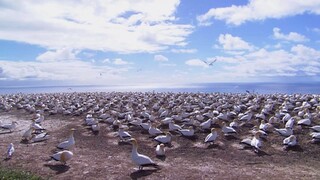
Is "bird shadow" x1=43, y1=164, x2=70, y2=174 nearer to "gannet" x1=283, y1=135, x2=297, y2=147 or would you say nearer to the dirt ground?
the dirt ground

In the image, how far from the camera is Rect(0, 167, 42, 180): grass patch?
42.3ft

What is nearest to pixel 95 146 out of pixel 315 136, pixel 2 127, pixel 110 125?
pixel 110 125

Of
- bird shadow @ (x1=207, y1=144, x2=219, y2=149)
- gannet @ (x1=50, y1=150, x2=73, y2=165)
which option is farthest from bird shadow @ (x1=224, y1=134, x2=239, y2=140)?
gannet @ (x1=50, y1=150, x2=73, y2=165)

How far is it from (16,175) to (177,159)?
6399mm

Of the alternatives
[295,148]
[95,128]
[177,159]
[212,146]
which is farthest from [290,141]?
[95,128]

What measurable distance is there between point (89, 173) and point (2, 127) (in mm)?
11254

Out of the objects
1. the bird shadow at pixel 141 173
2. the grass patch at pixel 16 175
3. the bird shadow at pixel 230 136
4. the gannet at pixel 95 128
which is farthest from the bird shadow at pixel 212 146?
→ the grass patch at pixel 16 175

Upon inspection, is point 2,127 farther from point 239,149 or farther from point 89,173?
point 239,149

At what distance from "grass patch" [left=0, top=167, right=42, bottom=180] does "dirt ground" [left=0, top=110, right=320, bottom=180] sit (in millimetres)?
523

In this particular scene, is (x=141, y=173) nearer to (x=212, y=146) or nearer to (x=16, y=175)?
(x=16, y=175)

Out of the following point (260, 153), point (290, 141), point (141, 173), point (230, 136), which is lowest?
point (141, 173)

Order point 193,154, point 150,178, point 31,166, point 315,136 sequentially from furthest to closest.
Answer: point 315,136
point 193,154
point 31,166
point 150,178

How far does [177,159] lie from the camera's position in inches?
627

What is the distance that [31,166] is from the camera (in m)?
14.7
